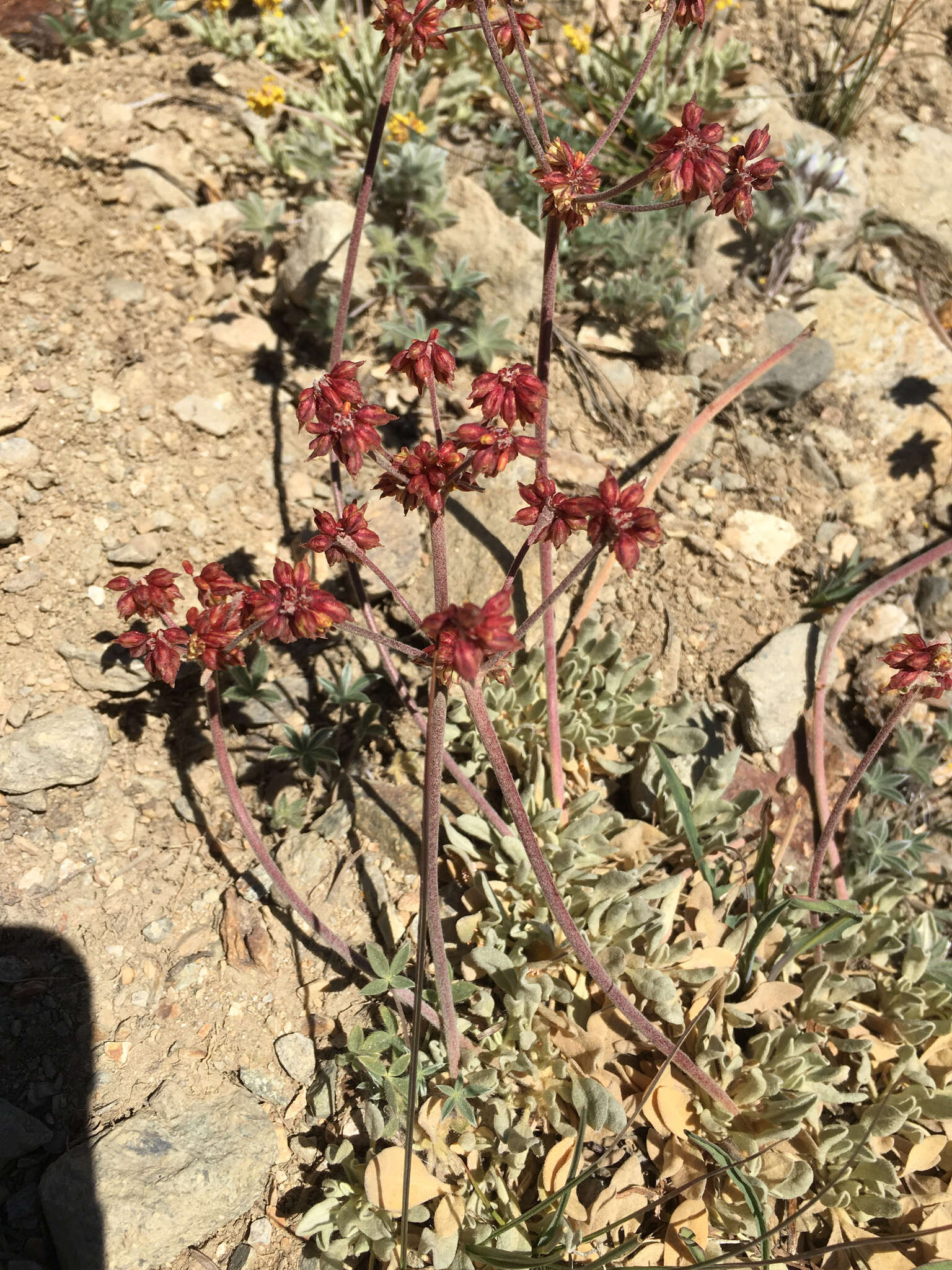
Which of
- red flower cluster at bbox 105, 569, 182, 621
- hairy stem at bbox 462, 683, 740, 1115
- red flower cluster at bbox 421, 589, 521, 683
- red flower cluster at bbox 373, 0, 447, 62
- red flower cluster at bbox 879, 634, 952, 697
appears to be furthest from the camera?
red flower cluster at bbox 105, 569, 182, 621

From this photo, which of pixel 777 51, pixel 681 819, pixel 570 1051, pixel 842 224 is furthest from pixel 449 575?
pixel 777 51

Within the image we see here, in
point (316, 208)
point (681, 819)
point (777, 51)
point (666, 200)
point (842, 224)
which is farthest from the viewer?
point (777, 51)

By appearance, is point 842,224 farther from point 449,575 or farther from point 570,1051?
point 570,1051

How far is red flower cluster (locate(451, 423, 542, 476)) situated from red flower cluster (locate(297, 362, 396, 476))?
0.28 m

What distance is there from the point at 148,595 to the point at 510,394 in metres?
1.40

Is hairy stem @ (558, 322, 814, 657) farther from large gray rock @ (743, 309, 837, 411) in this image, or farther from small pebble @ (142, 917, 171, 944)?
small pebble @ (142, 917, 171, 944)

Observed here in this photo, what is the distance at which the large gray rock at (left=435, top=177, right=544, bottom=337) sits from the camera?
15.4 ft

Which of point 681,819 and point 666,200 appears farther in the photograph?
point 681,819

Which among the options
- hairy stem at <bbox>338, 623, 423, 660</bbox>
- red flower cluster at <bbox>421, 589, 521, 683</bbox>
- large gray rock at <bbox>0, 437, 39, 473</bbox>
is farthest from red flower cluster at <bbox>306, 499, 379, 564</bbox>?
large gray rock at <bbox>0, 437, 39, 473</bbox>

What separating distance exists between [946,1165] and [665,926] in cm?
122

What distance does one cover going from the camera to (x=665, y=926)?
3154mm

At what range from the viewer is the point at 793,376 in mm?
4656

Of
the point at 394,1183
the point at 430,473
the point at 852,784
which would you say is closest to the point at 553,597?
the point at 430,473

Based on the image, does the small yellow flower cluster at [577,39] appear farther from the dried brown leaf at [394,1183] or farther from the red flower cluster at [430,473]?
the dried brown leaf at [394,1183]
